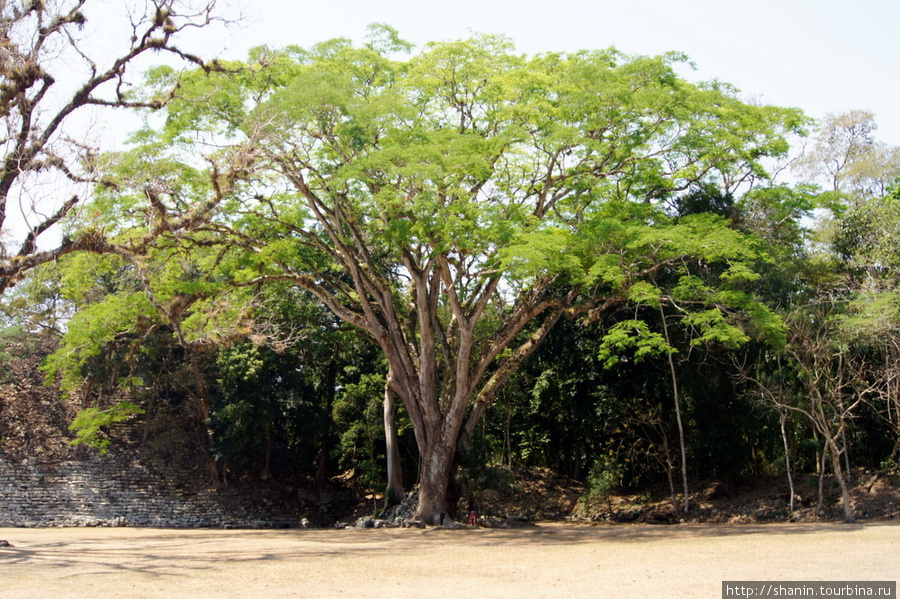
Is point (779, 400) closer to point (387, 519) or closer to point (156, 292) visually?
point (387, 519)

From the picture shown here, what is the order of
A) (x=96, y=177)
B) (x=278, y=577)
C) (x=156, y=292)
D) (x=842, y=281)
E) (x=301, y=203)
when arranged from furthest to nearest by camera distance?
(x=842, y=281) < (x=301, y=203) < (x=156, y=292) < (x=96, y=177) < (x=278, y=577)

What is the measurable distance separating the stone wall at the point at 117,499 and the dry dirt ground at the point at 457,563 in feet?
22.6

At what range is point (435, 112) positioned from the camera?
47.4 ft

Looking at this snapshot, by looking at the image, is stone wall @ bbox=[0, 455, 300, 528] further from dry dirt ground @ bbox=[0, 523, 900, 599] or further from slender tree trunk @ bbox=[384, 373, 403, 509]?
dry dirt ground @ bbox=[0, 523, 900, 599]

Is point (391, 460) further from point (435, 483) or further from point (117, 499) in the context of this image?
point (117, 499)

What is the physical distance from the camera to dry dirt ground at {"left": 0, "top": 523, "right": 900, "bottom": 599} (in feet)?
21.3

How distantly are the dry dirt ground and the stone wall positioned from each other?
6.90 m

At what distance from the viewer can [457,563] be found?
865 centimetres

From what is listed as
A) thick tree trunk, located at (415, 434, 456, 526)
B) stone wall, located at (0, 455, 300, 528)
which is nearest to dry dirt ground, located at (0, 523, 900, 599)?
thick tree trunk, located at (415, 434, 456, 526)

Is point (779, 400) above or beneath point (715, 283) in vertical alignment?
beneath

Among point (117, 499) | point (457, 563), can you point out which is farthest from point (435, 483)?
point (117, 499)

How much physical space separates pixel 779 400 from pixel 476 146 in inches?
325

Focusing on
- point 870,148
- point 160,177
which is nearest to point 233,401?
point 160,177

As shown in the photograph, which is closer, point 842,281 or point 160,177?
point 160,177
